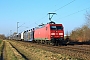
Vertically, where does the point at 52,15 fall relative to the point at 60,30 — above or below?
above

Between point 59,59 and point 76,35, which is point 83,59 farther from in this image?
point 76,35

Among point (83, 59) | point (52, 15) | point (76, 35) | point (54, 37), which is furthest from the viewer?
point (76, 35)

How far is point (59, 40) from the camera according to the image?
35.7 meters

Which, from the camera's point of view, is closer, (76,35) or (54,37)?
(54,37)

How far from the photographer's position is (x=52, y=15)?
4269cm

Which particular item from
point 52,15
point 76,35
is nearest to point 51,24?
point 52,15

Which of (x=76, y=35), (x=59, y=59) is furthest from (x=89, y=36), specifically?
(x=59, y=59)

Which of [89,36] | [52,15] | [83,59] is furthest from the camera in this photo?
[89,36]

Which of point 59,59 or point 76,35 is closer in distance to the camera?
point 59,59

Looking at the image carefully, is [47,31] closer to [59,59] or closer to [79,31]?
[59,59]

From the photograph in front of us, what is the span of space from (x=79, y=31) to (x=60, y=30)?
98.6ft

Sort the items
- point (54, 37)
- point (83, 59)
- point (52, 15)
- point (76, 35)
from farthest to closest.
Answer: point (76, 35) → point (52, 15) → point (54, 37) → point (83, 59)

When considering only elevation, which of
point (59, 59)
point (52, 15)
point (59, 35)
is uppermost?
point (52, 15)

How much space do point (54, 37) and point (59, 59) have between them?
21.0 m
